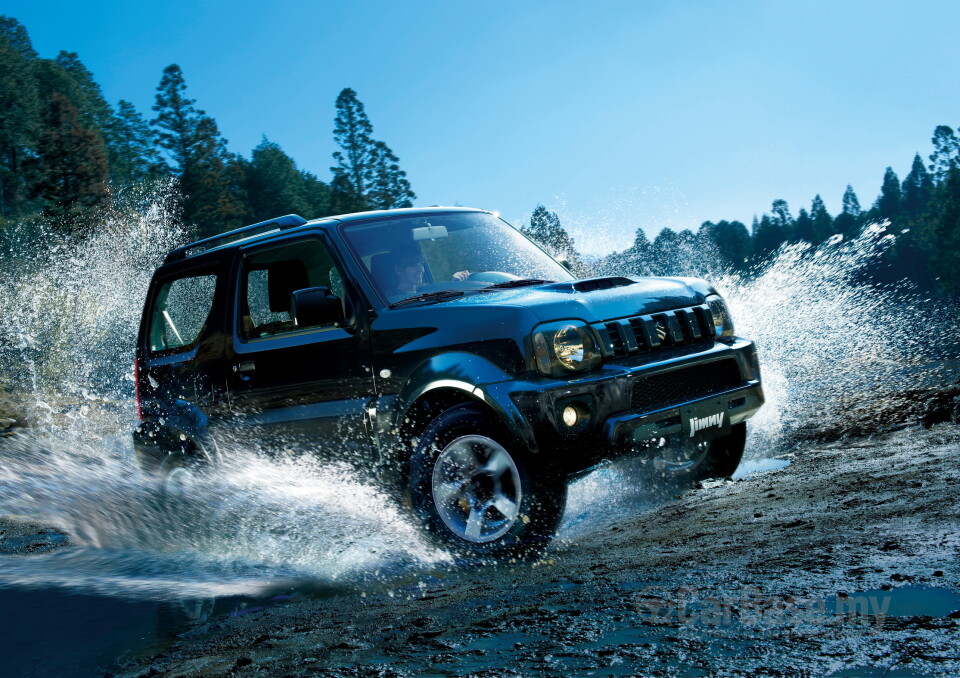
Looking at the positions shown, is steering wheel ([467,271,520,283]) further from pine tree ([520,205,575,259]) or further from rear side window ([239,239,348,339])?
pine tree ([520,205,575,259])

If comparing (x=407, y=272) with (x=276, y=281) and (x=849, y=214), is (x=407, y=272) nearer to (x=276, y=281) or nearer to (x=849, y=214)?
(x=276, y=281)

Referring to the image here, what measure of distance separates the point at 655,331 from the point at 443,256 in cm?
141

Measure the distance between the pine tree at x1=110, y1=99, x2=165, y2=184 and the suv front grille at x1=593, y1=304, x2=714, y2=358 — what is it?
88.3 metres

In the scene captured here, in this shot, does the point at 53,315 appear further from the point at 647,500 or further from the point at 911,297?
the point at 911,297

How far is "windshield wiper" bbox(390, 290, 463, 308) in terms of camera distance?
17.0ft

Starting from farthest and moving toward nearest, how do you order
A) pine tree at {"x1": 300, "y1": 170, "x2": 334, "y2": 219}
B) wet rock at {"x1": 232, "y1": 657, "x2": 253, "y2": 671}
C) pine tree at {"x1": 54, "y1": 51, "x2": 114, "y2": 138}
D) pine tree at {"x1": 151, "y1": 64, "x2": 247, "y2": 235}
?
pine tree at {"x1": 300, "y1": 170, "x2": 334, "y2": 219} → pine tree at {"x1": 54, "y1": 51, "x2": 114, "y2": 138} → pine tree at {"x1": 151, "y1": 64, "x2": 247, "y2": 235} → wet rock at {"x1": 232, "y1": 657, "x2": 253, "y2": 671}

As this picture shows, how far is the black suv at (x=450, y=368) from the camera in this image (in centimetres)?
462

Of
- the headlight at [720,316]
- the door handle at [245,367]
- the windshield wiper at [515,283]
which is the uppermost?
the windshield wiper at [515,283]

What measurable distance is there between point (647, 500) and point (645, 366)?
156cm

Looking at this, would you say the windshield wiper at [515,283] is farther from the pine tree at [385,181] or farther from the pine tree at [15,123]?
the pine tree at [15,123]

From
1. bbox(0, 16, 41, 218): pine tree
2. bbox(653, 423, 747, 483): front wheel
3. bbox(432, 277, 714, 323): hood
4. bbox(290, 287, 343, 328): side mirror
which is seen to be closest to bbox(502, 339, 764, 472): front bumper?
bbox(432, 277, 714, 323): hood

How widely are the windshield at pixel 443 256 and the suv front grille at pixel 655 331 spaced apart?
2.62 ft

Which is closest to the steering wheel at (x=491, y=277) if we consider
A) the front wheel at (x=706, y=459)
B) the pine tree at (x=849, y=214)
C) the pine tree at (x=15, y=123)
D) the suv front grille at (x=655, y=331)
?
the suv front grille at (x=655, y=331)

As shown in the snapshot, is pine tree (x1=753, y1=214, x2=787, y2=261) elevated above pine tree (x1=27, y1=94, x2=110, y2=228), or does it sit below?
below
